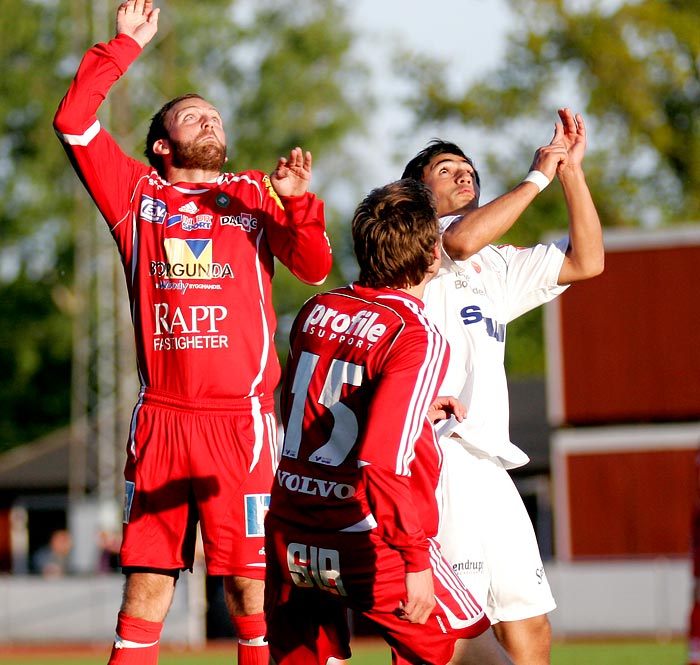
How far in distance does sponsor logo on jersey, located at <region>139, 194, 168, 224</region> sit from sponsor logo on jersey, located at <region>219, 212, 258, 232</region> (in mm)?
256

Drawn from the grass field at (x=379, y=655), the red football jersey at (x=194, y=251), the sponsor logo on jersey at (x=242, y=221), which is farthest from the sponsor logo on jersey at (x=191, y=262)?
the grass field at (x=379, y=655)

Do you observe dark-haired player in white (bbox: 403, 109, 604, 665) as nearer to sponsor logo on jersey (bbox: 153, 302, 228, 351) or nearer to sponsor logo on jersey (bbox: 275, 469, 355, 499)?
sponsor logo on jersey (bbox: 153, 302, 228, 351)

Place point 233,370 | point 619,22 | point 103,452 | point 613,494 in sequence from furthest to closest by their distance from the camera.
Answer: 1. point 619,22
2. point 103,452
3. point 613,494
4. point 233,370

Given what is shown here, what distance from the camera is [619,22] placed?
36281mm

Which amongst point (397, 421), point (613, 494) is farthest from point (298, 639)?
point (613, 494)

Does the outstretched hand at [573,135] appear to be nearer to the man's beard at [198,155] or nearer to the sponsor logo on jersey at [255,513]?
the man's beard at [198,155]

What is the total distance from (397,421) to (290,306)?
32.9 meters

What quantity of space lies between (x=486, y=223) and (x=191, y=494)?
5.53 feet

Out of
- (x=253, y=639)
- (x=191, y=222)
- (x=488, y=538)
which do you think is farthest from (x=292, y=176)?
(x=253, y=639)

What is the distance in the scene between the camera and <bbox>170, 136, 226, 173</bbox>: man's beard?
6.00 metres

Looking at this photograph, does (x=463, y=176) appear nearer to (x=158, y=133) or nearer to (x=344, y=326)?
(x=158, y=133)

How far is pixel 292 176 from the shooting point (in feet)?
18.6

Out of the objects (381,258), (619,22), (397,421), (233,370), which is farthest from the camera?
(619,22)

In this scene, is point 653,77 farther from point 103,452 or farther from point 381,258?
point 381,258
